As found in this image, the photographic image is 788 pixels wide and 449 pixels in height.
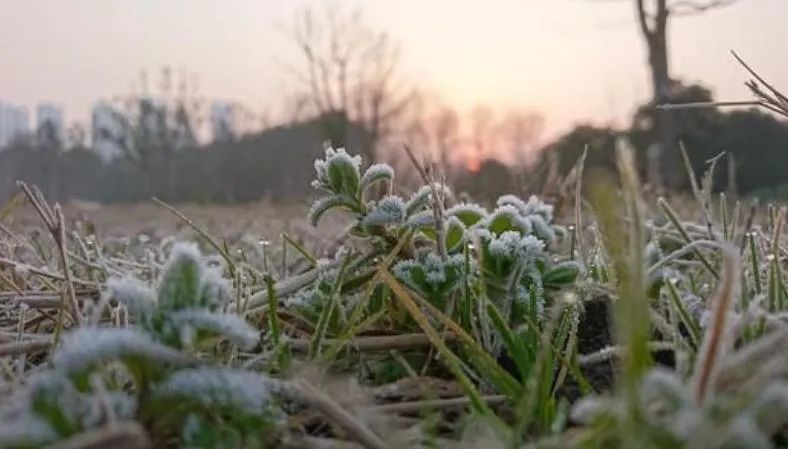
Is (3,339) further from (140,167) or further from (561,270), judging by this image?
(140,167)

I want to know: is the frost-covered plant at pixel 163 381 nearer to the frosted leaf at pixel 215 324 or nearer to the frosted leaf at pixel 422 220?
the frosted leaf at pixel 215 324

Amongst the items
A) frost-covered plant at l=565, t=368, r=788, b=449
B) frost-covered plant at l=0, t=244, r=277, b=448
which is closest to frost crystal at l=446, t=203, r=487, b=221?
frost-covered plant at l=0, t=244, r=277, b=448

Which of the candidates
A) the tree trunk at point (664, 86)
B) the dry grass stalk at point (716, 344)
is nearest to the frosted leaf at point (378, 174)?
the dry grass stalk at point (716, 344)

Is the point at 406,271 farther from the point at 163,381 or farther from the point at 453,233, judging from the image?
the point at 163,381

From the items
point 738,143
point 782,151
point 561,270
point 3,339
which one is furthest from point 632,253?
point 782,151

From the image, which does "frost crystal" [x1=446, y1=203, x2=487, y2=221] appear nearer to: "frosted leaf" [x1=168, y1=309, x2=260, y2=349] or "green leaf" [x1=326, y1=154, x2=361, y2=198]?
"green leaf" [x1=326, y1=154, x2=361, y2=198]

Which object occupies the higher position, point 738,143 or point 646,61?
point 646,61

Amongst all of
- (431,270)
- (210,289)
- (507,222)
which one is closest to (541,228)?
(507,222)

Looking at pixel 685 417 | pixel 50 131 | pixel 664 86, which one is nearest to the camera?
pixel 685 417
